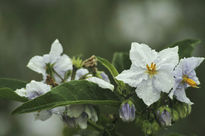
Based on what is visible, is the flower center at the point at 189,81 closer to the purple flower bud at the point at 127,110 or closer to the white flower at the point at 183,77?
the white flower at the point at 183,77

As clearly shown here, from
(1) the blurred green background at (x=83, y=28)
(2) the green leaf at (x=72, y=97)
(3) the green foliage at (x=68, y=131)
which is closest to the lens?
(2) the green leaf at (x=72, y=97)

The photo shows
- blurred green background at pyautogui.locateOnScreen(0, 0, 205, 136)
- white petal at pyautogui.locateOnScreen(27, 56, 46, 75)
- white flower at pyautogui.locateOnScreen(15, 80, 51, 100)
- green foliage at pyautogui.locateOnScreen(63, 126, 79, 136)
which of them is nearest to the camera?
white flower at pyautogui.locateOnScreen(15, 80, 51, 100)

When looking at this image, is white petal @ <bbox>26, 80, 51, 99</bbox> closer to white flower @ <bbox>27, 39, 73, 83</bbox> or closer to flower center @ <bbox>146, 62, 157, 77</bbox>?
white flower @ <bbox>27, 39, 73, 83</bbox>

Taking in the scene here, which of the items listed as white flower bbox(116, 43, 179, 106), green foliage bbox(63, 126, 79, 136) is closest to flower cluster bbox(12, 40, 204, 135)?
white flower bbox(116, 43, 179, 106)

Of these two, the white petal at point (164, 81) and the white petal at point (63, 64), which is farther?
the white petal at point (63, 64)

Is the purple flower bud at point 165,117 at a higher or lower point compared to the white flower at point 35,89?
lower

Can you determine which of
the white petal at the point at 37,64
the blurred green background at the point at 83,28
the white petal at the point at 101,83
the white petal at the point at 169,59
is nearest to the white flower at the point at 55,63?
the white petal at the point at 37,64

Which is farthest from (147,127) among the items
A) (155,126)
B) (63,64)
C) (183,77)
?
(63,64)

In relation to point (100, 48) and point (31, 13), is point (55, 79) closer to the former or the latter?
point (100, 48)
